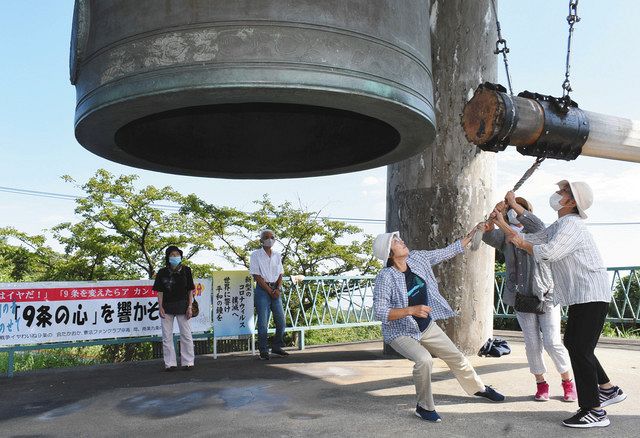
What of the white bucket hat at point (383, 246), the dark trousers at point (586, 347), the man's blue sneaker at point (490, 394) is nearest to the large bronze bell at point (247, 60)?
the white bucket hat at point (383, 246)

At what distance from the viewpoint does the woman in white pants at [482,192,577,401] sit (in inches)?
195

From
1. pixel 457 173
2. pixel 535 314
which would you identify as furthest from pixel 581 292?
pixel 457 173

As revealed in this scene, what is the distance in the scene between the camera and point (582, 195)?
14.4 ft

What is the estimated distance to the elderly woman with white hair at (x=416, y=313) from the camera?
14.5 feet

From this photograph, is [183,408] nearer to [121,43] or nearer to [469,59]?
[121,43]

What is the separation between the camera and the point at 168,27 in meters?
2.33

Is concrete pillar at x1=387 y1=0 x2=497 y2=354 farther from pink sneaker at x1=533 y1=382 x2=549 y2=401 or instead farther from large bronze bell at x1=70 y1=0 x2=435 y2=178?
large bronze bell at x1=70 y1=0 x2=435 y2=178

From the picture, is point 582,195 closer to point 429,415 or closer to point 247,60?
point 429,415

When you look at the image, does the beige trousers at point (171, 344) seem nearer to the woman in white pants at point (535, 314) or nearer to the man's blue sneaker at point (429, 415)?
the man's blue sneaker at point (429, 415)

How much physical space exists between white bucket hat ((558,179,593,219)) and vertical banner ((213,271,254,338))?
18.6ft

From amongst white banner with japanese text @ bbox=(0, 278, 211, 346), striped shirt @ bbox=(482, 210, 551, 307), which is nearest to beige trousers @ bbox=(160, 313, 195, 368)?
white banner with japanese text @ bbox=(0, 278, 211, 346)

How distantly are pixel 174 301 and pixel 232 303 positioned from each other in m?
1.65

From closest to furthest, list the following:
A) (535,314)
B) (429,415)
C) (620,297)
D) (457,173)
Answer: (429,415), (535,314), (457,173), (620,297)

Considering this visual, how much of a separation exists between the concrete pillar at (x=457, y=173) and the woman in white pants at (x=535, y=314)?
75.3 inches
